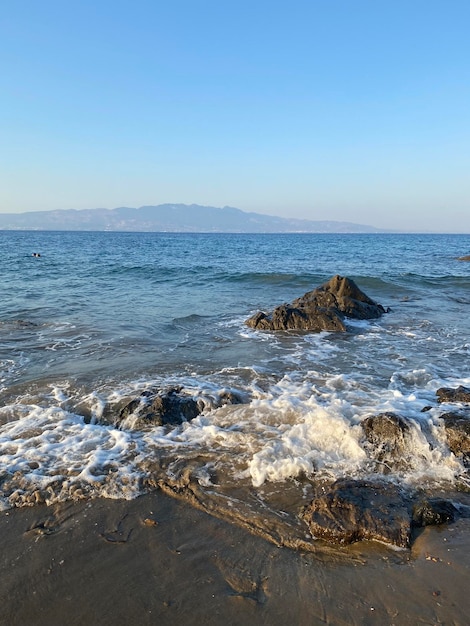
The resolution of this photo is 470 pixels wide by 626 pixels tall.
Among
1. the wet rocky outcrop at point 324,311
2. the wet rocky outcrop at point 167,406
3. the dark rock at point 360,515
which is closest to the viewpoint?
the dark rock at point 360,515

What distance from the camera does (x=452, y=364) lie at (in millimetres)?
10945

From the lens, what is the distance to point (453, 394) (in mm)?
8367

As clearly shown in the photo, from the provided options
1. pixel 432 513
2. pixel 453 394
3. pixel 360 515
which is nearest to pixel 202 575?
pixel 360 515

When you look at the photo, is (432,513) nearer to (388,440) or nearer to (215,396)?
(388,440)

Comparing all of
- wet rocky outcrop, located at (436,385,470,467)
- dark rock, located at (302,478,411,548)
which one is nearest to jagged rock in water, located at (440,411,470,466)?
wet rocky outcrop, located at (436,385,470,467)

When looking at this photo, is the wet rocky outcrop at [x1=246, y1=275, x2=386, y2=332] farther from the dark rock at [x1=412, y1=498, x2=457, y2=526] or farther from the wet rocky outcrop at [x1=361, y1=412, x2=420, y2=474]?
the dark rock at [x1=412, y1=498, x2=457, y2=526]

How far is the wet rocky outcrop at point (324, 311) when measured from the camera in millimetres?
14672

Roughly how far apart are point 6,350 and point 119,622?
9612 mm

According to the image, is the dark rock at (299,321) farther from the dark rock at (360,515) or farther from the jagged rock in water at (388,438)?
the dark rock at (360,515)

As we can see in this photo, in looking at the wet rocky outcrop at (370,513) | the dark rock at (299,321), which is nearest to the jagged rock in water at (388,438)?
the wet rocky outcrop at (370,513)

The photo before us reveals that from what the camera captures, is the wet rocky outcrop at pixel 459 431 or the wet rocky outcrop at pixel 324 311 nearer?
the wet rocky outcrop at pixel 459 431

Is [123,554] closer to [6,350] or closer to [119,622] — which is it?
[119,622]

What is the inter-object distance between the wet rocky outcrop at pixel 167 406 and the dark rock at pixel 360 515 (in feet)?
10.5

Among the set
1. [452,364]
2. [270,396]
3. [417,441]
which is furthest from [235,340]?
[417,441]
